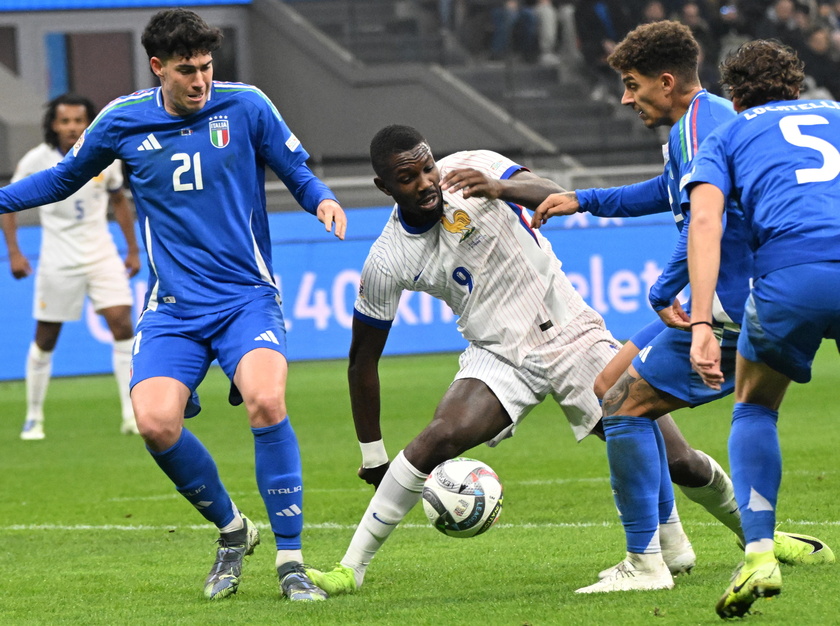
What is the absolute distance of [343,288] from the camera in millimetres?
14242

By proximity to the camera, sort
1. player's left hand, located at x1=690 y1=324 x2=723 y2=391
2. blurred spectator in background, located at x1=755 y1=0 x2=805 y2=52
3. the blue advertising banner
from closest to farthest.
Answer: player's left hand, located at x1=690 y1=324 x2=723 y2=391 → the blue advertising banner → blurred spectator in background, located at x1=755 y1=0 x2=805 y2=52

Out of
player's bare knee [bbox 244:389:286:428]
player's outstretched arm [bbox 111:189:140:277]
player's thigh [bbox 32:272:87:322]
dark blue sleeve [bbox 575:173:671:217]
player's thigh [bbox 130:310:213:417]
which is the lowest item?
player's thigh [bbox 32:272:87:322]

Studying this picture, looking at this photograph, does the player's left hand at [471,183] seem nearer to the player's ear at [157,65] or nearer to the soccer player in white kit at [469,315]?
the soccer player in white kit at [469,315]

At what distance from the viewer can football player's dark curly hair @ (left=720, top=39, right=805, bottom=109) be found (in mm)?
4305

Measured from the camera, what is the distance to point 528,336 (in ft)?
17.6

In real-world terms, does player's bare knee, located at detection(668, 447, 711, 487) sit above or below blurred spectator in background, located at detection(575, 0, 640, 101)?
above

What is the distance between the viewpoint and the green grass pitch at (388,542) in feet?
15.1

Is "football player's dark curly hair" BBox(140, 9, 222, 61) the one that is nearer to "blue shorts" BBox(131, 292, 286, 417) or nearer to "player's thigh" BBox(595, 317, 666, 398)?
"blue shorts" BBox(131, 292, 286, 417)

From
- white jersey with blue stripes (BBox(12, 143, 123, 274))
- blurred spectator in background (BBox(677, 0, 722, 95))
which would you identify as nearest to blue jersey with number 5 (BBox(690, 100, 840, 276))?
white jersey with blue stripes (BBox(12, 143, 123, 274))

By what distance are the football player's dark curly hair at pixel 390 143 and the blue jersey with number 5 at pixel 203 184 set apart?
230 mm

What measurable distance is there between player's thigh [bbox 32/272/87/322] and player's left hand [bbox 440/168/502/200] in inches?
235

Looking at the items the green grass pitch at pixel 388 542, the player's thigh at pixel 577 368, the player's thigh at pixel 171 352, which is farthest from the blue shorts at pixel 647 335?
the player's thigh at pixel 171 352

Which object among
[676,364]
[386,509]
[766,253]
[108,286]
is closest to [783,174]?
[766,253]

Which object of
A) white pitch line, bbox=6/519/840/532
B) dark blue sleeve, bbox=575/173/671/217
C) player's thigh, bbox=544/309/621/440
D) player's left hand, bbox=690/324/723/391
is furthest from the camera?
white pitch line, bbox=6/519/840/532
